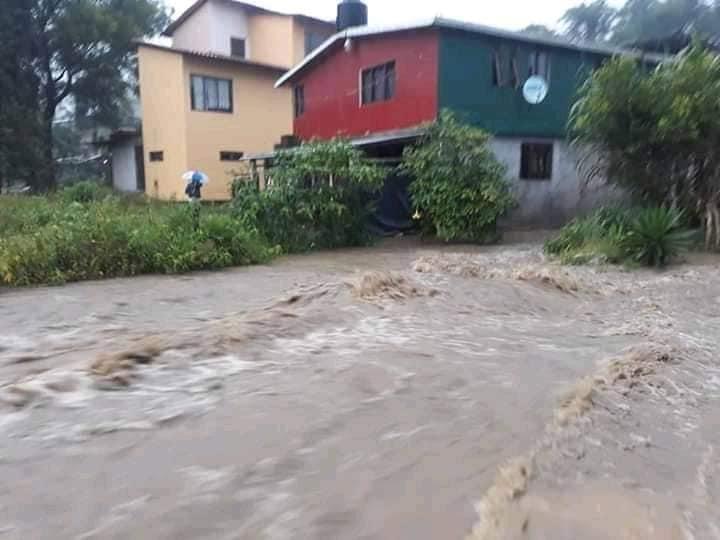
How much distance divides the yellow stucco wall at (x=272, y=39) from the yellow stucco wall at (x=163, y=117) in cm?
408

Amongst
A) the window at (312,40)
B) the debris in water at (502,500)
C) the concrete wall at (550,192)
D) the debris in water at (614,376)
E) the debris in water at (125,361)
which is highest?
the window at (312,40)

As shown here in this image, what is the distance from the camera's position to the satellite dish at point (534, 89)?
51.7 ft

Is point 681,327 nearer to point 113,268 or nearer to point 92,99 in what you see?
point 113,268

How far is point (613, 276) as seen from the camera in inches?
356

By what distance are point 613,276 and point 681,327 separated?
2.68 meters

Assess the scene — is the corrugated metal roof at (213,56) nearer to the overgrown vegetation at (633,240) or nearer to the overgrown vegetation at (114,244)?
the overgrown vegetation at (114,244)

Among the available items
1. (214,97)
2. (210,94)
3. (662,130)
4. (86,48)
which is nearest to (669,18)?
(214,97)

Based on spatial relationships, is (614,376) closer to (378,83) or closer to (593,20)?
(378,83)

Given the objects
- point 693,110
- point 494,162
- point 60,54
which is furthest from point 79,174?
point 693,110

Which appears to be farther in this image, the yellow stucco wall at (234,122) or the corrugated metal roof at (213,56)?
the yellow stucco wall at (234,122)

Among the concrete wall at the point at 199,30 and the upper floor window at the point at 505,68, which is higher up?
the concrete wall at the point at 199,30

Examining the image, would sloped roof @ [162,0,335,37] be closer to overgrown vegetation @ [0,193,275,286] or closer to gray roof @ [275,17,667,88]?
gray roof @ [275,17,667,88]

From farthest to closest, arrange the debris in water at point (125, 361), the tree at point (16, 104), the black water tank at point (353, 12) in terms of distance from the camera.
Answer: the tree at point (16, 104)
the black water tank at point (353, 12)
the debris in water at point (125, 361)

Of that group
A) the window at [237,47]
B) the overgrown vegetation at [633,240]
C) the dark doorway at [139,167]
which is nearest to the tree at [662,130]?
the overgrown vegetation at [633,240]
